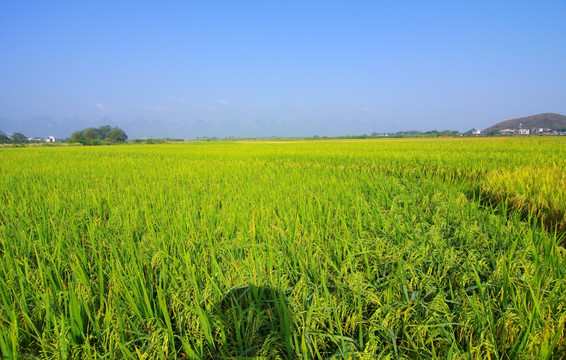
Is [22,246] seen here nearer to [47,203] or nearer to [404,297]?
[47,203]

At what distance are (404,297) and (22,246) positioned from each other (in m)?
2.24

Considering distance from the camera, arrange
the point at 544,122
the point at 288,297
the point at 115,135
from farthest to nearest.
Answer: the point at 544,122, the point at 115,135, the point at 288,297

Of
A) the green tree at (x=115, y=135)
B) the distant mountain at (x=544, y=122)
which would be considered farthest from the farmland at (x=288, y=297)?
the distant mountain at (x=544, y=122)

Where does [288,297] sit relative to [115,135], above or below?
below

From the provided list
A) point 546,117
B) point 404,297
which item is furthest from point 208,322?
point 546,117

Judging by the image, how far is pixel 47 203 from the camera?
108 inches

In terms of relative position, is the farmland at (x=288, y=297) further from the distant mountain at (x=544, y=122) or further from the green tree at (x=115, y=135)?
the distant mountain at (x=544, y=122)

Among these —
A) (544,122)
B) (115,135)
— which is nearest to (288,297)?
(115,135)

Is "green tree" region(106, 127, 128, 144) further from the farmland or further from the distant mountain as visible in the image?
the distant mountain

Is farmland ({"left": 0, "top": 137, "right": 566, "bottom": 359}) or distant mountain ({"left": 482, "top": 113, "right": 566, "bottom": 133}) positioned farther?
distant mountain ({"left": 482, "top": 113, "right": 566, "bottom": 133})

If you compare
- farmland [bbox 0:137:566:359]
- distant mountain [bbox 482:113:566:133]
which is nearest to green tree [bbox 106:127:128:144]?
farmland [bbox 0:137:566:359]

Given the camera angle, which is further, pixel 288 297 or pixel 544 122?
→ pixel 544 122

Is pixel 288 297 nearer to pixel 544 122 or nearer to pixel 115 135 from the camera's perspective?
pixel 115 135

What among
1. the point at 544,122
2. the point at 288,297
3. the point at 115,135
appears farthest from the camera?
the point at 544,122
